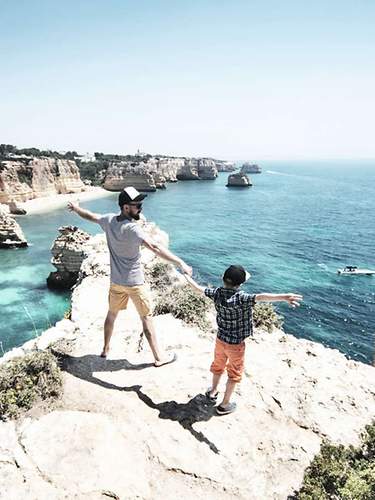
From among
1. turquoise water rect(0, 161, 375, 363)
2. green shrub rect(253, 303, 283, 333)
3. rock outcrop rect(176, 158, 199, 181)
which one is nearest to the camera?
green shrub rect(253, 303, 283, 333)

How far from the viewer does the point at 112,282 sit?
5711 mm

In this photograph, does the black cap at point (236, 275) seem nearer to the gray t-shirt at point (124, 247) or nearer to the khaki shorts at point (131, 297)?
the gray t-shirt at point (124, 247)

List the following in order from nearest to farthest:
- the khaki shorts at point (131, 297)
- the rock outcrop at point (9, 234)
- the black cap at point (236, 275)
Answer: the black cap at point (236, 275) < the khaki shorts at point (131, 297) < the rock outcrop at point (9, 234)

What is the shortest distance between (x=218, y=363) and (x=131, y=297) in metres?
1.62

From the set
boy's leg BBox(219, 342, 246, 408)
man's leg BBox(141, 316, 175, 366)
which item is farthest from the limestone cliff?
boy's leg BBox(219, 342, 246, 408)

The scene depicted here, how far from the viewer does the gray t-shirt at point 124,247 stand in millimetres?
5305

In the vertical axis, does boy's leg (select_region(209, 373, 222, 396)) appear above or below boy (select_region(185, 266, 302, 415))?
below

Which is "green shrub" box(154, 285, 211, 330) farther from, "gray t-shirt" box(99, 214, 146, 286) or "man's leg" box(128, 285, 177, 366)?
"gray t-shirt" box(99, 214, 146, 286)

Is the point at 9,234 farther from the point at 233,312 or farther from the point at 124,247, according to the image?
the point at 233,312

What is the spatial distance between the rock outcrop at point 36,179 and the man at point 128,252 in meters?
60.0

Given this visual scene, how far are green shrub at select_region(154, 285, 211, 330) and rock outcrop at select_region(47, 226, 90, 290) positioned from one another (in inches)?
822

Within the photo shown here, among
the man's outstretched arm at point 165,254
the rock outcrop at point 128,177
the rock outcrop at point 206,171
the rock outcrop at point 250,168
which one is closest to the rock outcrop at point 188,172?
the rock outcrop at point 206,171

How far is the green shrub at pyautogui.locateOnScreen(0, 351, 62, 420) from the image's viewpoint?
4867mm

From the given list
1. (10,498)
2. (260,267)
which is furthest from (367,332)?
(10,498)
